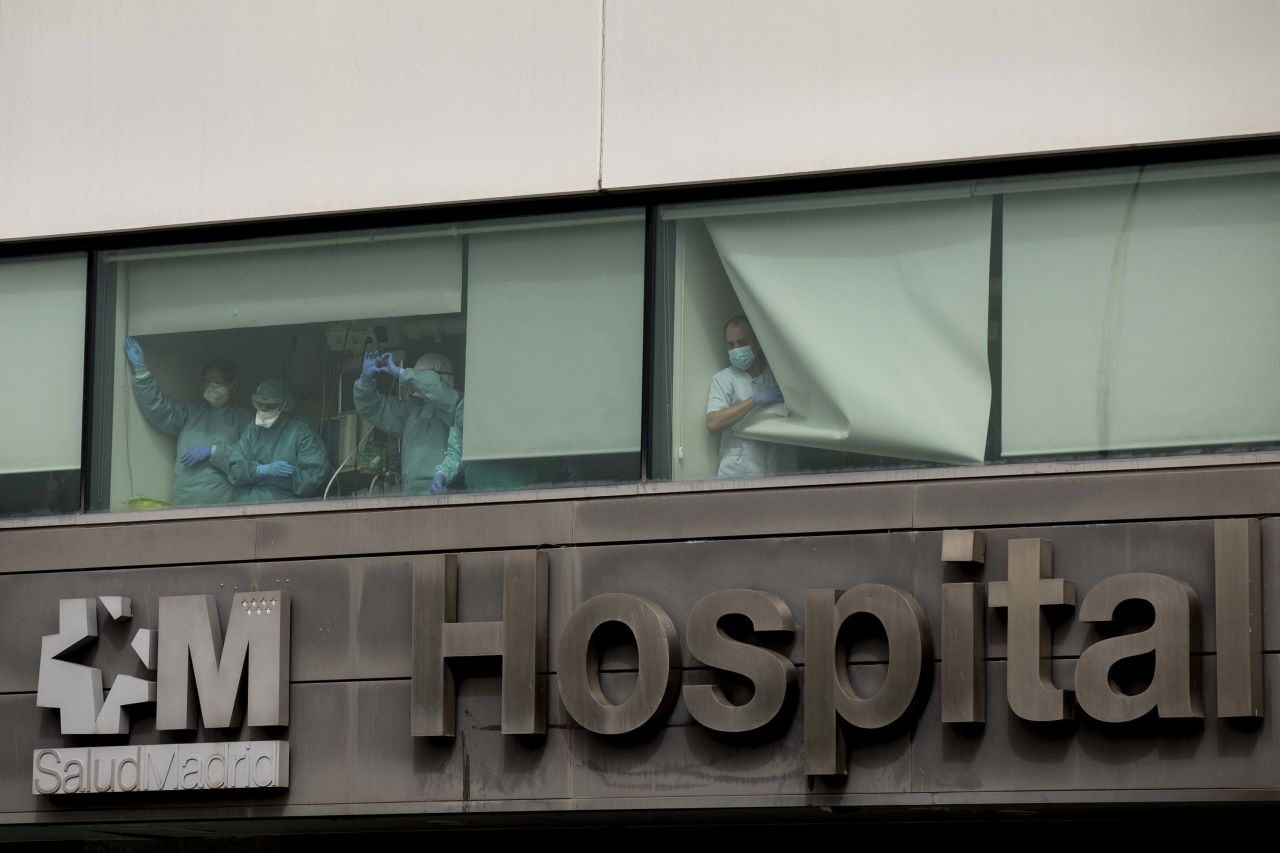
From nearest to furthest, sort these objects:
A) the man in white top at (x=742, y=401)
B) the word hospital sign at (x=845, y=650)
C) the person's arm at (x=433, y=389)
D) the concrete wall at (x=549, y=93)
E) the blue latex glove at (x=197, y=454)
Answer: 1. the word hospital sign at (x=845, y=650)
2. the concrete wall at (x=549, y=93)
3. the man in white top at (x=742, y=401)
4. the person's arm at (x=433, y=389)
5. the blue latex glove at (x=197, y=454)

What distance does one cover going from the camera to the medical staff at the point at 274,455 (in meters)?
12.5

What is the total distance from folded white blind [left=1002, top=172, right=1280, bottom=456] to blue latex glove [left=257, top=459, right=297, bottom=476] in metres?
4.31

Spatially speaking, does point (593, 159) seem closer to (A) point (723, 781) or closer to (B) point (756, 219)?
(B) point (756, 219)

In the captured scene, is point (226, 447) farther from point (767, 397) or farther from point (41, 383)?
point (767, 397)

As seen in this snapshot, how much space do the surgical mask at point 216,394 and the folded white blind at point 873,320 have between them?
10.5ft

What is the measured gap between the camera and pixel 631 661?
1122cm

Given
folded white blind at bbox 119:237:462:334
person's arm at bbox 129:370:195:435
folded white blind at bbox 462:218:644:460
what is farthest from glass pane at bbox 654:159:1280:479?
person's arm at bbox 129:370:195:435

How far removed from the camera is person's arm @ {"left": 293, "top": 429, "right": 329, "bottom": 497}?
1243 centimetres

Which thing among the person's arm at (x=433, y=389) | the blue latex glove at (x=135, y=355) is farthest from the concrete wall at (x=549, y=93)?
the person's arm at (x=433, y=389)

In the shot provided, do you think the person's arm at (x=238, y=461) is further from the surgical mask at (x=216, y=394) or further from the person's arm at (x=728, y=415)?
the person's arm at (x=728, y=415)

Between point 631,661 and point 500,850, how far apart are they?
2530 millimetres

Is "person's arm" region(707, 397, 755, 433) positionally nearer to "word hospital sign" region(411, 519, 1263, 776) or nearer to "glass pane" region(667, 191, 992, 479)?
"glass pane" region(667, 191, 992, 479)

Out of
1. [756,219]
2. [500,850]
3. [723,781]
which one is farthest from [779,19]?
[500,850]

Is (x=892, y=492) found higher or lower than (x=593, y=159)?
lower
